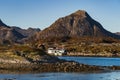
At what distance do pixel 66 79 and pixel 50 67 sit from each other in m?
18.5

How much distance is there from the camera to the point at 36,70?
77500mm

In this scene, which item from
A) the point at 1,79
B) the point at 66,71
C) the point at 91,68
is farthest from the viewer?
the point at 91,68

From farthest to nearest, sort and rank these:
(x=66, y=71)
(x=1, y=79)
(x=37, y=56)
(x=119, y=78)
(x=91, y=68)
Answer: (x=37, y=56), (x=91, y=68), (x=66, y=71), (x=119, y=78), (x=1, y=79)

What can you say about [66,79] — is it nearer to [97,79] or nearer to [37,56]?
[97,79]

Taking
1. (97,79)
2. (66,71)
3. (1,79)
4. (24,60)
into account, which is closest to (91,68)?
(66,71)

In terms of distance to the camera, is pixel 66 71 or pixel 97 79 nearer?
pixel 97 79

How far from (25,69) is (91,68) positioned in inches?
555

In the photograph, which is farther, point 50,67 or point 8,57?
point 8,57

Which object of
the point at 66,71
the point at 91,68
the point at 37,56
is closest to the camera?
the point at 66,71

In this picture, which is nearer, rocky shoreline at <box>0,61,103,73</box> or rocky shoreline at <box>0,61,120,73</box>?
rocky shoreline at <box>0,61,120,73</box>

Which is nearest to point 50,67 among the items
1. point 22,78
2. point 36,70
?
point 36,70

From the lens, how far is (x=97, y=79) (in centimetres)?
6444

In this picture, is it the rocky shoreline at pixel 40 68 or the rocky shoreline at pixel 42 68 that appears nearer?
the rocky shoreline at pixel 40 68

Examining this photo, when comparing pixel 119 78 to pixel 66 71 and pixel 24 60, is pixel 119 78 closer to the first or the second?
pixel 66 71
